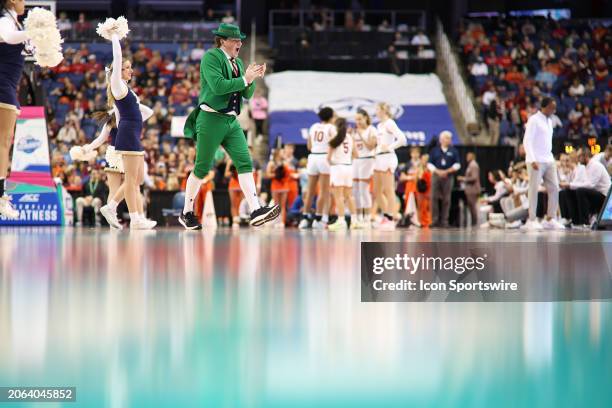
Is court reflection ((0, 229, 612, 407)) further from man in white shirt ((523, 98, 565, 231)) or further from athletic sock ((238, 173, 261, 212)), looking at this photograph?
man in white shirt ((523, 98, 565, 231))

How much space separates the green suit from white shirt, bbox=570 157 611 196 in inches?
330

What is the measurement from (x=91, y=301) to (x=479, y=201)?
1497 cm

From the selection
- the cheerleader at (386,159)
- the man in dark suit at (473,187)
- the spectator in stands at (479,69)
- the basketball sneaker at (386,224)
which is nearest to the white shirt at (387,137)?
the cheerleader at (386,159)

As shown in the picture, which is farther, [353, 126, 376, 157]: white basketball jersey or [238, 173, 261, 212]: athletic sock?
[353, 126, 376, 157]: white basketball jersey

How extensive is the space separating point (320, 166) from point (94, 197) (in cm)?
532

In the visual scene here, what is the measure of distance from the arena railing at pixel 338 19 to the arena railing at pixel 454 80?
84cm

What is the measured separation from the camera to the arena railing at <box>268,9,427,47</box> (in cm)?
2939

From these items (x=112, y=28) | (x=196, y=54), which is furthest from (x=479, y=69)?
(x=112, y=28)

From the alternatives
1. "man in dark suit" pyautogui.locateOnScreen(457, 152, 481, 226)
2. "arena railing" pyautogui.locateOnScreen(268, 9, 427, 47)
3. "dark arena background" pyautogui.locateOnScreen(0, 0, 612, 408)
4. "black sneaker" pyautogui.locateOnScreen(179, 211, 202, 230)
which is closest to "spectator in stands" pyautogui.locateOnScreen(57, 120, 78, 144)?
"dark arena background" pyautogui.locateOnScreen(0, 0, 612, 408)

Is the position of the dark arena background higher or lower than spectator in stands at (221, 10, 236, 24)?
lower

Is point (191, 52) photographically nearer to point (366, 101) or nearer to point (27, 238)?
point (366, 101)

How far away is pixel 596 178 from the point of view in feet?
50.1

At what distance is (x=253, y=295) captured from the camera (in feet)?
15.9

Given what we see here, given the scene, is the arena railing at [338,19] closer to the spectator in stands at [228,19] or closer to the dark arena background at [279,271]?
the spectator in stands at [228,19]
